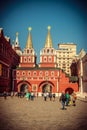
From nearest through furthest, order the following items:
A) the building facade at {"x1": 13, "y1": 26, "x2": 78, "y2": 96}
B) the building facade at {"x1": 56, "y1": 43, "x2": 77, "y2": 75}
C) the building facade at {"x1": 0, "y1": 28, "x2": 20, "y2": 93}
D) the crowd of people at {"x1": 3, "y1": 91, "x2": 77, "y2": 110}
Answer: the crowd of people at {"x1": 3, "y1": 91, "x2": 77, "y2": 110} → the building facade at {"x1": 0, "y1": 28, "x2": 20, "y2": 93} → the building facade at {"x1": 13, "y1": 26, "x2": 78, "y2": 96} → the building facade at {"x1": 56, "y1": 43, "x2": 77, "y2": 75}

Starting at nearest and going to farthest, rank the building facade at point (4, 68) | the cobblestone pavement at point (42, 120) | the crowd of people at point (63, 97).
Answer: the cobblestone pavement at point (42, 120) < the crowd of people at point (63, 97) < the building facade at point (4, 68)

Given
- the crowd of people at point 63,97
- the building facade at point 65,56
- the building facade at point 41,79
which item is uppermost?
the building facade at point 65,56

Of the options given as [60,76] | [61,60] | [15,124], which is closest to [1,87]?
[60,76]

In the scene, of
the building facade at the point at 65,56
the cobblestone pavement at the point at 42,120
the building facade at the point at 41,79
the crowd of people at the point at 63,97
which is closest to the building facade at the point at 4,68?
the building facade at the point at 41,79

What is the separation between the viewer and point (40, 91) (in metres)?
46.6

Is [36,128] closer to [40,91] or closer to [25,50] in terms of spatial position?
[40,91]

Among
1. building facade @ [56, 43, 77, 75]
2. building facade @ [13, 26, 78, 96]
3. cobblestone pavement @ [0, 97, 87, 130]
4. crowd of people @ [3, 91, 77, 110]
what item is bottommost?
cobblestone pavement @ [0, 97, 87, 130]

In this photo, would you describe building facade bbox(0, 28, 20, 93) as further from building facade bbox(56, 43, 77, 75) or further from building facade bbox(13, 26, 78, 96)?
building facade bbox(56, 43, 77, 75)

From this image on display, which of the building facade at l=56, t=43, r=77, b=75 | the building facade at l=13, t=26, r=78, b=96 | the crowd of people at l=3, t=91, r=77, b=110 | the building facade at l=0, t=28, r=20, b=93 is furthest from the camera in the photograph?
the building facade at l=56, t=43, r=77, b=75

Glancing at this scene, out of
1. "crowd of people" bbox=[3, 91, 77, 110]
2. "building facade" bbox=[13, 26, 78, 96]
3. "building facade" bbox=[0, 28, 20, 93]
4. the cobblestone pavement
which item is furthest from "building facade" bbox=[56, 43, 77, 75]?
the cobblestone pavement

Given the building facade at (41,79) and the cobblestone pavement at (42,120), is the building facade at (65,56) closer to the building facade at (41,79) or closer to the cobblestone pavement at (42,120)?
the building facade at (41,79)

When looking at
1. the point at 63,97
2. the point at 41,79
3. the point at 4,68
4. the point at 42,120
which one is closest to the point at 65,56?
the point at 41,79

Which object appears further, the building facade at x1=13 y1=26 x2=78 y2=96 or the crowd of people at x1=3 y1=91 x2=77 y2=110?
the building facade at x1=13 y1=26 x2=78 y2=96

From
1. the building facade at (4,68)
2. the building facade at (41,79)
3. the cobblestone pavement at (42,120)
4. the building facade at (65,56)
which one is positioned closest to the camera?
the cobblestone pavement at (42,120)
